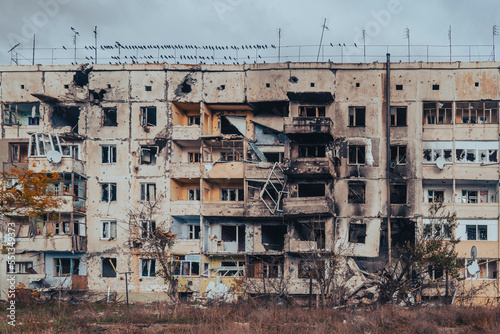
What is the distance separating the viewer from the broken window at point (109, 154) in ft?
151

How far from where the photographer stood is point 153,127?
45500mm

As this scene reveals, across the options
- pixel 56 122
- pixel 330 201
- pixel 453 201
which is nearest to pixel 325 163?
pixel 330 201

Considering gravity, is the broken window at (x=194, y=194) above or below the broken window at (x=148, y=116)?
below

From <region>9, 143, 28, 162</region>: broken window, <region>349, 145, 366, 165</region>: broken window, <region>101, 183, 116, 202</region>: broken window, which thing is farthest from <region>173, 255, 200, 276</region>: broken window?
<region>9, 143, 28, 162</region>: broken window

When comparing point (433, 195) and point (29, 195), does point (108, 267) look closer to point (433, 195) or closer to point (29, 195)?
point (29, 195)

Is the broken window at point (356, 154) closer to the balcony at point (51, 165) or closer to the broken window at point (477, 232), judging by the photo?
the broken window at point (477, 232)

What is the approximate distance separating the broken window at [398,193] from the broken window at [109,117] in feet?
63.3

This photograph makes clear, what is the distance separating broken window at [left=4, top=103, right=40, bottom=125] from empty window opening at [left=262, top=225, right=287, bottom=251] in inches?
702

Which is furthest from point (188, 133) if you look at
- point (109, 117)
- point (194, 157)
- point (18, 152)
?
point (18, 152)

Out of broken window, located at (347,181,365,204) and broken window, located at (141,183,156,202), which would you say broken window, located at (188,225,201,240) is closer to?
broken window, located at (141,183,156,202)

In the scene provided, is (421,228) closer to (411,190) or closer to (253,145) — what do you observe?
(411,190)

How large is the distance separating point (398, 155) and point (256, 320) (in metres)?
17.4

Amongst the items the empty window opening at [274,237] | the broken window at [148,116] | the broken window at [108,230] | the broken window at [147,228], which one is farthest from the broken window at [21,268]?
the empty window opening at [274,237]

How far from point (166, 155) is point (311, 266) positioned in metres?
12.2
